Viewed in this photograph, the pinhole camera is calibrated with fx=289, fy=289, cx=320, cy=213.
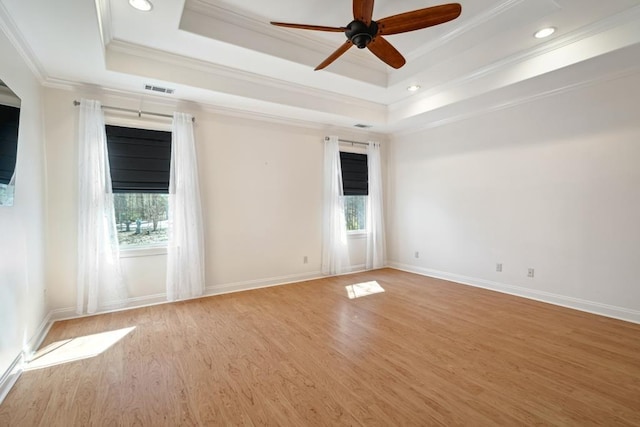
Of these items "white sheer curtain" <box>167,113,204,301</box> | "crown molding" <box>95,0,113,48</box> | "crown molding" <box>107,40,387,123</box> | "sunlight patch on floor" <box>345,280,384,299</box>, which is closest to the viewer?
"crown molding" <box>95,0,113,48</box>

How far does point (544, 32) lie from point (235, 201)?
13.5 feet

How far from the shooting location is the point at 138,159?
368 centimetres

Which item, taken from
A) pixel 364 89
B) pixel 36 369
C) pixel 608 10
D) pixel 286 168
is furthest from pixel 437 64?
pixel 36 369

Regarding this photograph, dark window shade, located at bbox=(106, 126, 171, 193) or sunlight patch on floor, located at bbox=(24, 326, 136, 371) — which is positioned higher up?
dark window shade, located at bbox=(106, 126, 171, 193)

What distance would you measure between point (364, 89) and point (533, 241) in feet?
10.4

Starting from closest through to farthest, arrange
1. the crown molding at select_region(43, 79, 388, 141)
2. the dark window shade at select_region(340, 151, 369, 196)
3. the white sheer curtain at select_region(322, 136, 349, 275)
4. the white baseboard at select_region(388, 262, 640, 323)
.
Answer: the white baseboard at select_region(388, 262, 640, 323), the crown molding at select_region(43, 79, 388, 141), the white sheer curtain at select_region(322, 136, 349, 275), the dark window shade at select_region(340, 151, 369, 196)

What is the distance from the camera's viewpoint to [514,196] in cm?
414

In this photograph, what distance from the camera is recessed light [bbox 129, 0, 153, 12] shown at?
2354mm

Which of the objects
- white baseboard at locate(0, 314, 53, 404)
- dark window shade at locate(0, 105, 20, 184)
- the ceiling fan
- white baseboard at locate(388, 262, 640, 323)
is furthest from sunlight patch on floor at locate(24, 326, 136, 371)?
white baseboard at locate(388, 262, 640, 323)

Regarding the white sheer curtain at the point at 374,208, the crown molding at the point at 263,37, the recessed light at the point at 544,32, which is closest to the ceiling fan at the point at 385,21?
the crown molding at the point at 263,37

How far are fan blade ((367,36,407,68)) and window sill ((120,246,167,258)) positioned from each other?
3.45 meters

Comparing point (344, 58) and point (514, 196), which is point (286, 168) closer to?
point (344, 58)

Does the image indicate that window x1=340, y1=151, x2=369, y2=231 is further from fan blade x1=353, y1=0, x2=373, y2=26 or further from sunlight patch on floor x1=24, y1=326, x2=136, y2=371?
sunlight patch on floor x1=24, y1=326, x2=136, y2=371

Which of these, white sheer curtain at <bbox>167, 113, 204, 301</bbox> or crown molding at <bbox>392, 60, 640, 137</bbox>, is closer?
crown molding at <bbox>392, 60, 640, 137</bbox>
